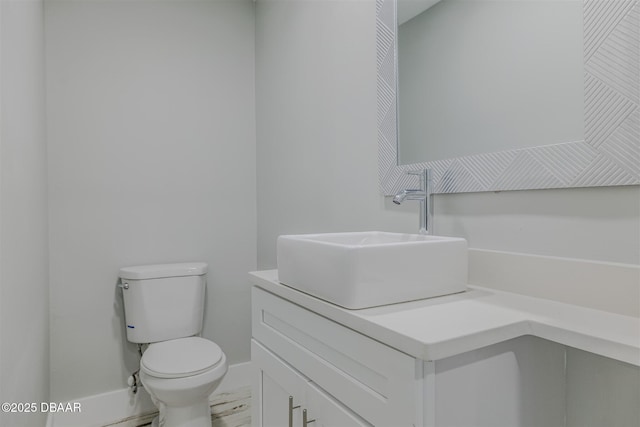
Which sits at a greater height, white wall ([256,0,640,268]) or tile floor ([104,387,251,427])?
white wall ([256,0,640,268])

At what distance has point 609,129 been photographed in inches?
30.7

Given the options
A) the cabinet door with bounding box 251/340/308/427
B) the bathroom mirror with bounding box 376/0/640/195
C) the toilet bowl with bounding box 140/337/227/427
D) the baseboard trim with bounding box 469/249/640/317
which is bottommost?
the toilet bowl with bounding box 140/337/227/427

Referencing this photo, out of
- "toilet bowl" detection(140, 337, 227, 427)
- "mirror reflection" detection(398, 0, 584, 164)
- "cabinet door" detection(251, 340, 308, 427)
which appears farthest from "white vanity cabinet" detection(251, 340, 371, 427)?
"mirror reflection" detection(398, 0, 584, 164)

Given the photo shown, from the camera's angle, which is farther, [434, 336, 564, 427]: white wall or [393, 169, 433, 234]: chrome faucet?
[393, 169, 433, 234]: chrome faucet

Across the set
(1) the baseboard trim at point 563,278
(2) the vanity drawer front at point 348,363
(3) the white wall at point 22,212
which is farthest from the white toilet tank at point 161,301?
(1) the baseboard trim at point 563,278

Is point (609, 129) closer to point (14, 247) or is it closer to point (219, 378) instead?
point (14, 247)

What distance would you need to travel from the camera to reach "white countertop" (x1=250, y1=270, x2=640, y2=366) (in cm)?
62

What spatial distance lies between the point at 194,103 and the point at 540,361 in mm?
2058

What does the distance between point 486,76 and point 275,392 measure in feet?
3.43

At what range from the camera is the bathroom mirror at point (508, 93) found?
0.78m

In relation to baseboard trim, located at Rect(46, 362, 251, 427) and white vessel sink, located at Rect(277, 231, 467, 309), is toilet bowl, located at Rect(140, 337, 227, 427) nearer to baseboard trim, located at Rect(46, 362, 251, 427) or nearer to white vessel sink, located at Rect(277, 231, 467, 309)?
baseboard trim, located at Rect(46, 362, 251, 427)

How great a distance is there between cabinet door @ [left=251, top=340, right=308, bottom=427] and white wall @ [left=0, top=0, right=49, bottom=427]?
0.60 meters

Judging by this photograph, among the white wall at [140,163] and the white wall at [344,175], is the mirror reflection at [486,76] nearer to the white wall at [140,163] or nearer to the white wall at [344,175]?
the white wall at [344,175]

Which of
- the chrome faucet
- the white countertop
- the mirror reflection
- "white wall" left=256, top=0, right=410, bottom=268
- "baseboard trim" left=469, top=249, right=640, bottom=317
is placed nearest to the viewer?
the white countertop
